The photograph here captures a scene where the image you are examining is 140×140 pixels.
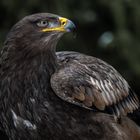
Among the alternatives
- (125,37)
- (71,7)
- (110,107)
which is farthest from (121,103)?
(71,7)

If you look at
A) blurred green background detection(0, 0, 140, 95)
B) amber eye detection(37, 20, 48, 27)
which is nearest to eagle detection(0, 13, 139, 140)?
amber eye detection(37, 20, 48, 27)

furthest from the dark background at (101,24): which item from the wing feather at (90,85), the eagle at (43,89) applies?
the eagle at (43,89)

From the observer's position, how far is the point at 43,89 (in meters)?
7.94

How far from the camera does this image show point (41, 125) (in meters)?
7.92

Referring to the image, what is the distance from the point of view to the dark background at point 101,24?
10.8 m

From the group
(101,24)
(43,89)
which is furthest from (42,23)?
(101,24)

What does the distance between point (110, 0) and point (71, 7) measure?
71cm

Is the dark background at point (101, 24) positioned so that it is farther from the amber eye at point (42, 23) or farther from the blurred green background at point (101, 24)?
the amber eye at point (42, 23)

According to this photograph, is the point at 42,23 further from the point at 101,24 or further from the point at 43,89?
the point at 101,24

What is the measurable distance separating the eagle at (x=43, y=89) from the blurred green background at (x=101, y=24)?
2741 millimetres

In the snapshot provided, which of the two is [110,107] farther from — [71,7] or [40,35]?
[71,7]

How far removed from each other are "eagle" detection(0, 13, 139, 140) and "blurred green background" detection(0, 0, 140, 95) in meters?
2.74

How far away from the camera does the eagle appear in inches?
311

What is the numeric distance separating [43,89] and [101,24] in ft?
13.4
